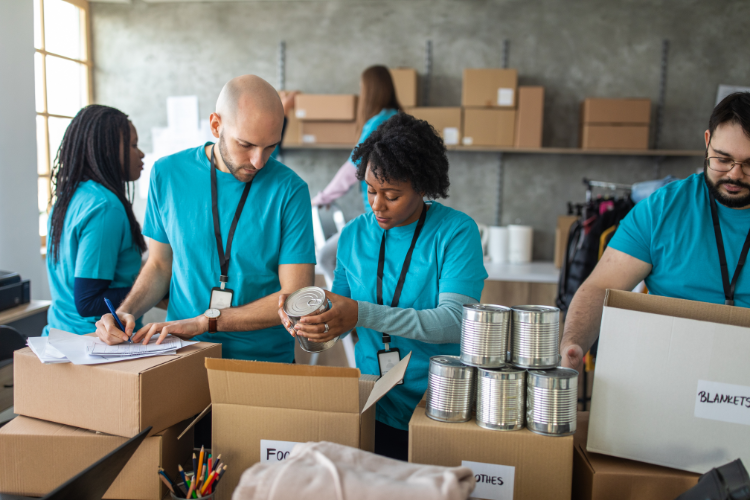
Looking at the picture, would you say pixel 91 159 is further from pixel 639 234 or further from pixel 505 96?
pixel 505 96

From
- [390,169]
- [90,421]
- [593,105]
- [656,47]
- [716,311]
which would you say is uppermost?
[656,47]

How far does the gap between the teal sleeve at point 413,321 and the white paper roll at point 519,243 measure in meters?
3.02

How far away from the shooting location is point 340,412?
1007 mm

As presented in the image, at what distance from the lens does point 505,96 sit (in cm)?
399

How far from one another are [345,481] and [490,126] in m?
3.63

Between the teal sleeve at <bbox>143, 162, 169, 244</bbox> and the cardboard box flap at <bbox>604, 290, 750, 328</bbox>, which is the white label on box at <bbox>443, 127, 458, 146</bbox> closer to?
the teal sleeve at <bbox>143, 162, 169, 244</bbox>

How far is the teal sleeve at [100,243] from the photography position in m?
1.70

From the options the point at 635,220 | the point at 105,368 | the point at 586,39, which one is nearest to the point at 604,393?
the point at 635,220

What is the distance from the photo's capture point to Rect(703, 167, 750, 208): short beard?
1.36 meters

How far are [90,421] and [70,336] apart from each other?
253mm

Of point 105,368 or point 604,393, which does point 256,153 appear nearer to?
point 105,368

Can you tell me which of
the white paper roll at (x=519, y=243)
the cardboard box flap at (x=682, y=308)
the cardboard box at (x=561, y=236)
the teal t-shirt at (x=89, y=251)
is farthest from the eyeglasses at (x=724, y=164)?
the white paper roll at (x=519, y=243)

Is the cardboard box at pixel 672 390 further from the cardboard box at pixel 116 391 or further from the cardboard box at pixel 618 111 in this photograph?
the cardboard box at pixel 618 111

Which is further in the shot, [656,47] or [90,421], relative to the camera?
[656,47]
